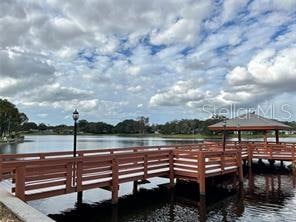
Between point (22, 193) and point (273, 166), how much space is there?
17.6 meters

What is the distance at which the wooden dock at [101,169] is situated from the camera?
8414 mm

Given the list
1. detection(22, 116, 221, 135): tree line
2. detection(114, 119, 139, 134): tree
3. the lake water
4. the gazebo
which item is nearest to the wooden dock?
the lake water

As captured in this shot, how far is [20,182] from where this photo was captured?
26.6ft

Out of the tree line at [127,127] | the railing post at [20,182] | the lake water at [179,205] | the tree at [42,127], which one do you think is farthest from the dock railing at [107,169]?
the tree at [42,127]

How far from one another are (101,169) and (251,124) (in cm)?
1474

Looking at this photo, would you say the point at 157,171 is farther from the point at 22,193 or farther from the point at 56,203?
the point at 22,193

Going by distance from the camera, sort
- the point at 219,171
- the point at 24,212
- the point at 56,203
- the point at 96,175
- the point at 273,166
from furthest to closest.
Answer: the point at 273,166, the point at 219,171, the point at 56,203, the point at 96,175, the point at 24,212

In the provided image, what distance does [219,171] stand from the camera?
13.5m

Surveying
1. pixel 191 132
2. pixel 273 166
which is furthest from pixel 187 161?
pixel 191 132

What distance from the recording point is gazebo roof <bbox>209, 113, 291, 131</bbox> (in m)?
21.8

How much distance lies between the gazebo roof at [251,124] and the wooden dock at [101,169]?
774cm

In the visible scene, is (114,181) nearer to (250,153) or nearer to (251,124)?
(250,153)

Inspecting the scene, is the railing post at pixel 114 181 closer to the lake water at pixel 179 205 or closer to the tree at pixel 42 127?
the lake water at pixel 179 205

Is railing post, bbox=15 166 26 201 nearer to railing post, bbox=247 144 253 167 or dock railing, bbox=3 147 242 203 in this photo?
dock railing, bbox=3 147 242 203
